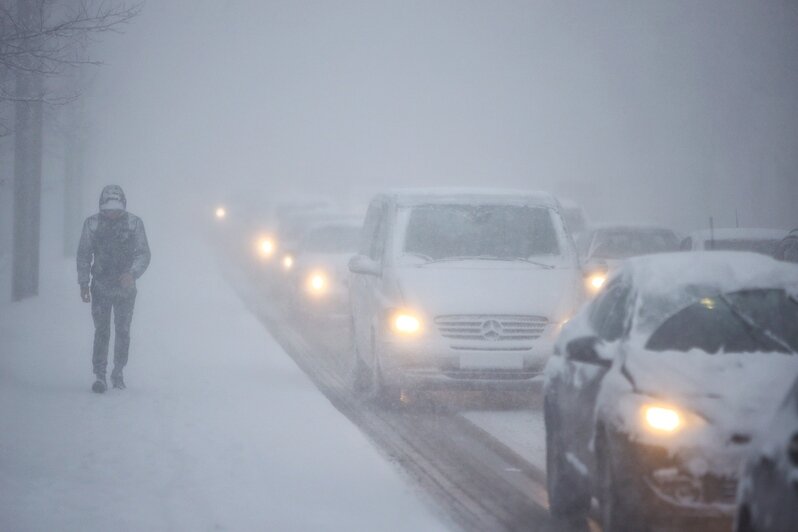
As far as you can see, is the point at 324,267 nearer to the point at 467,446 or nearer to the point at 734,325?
the point at 467,446

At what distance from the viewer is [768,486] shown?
4.33 metres

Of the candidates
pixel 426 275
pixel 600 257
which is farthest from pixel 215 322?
pixel 426 275

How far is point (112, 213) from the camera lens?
12461 millimetres

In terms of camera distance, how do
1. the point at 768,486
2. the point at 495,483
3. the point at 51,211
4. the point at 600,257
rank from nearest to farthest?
the point at 768,486
the point at 495,483
the point at 600,257
the point at 51,211

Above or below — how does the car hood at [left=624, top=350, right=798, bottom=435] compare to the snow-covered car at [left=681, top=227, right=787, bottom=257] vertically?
below

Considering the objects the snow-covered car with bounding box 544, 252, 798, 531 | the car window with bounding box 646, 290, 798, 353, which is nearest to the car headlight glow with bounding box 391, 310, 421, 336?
the snow-covered car with bounding box 544, 252, 798, 531

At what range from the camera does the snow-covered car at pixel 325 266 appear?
2089cm

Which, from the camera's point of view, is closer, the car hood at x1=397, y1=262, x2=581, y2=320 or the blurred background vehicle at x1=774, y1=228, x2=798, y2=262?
the car hood at x1=397, y1=262, x2=581, y2=320

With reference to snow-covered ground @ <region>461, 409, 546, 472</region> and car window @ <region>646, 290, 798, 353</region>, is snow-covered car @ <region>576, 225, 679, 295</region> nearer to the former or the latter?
snow-covered ground @ <region>461, 409, 546, 472</region>

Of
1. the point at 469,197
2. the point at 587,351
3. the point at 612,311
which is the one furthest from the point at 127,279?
the point at 587,351

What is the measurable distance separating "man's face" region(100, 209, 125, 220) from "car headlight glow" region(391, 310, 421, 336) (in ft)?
9.24

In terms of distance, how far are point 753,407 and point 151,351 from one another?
1155 centimetres

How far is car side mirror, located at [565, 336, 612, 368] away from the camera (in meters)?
7.03

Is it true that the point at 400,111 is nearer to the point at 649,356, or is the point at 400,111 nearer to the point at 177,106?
the point at 177,106
